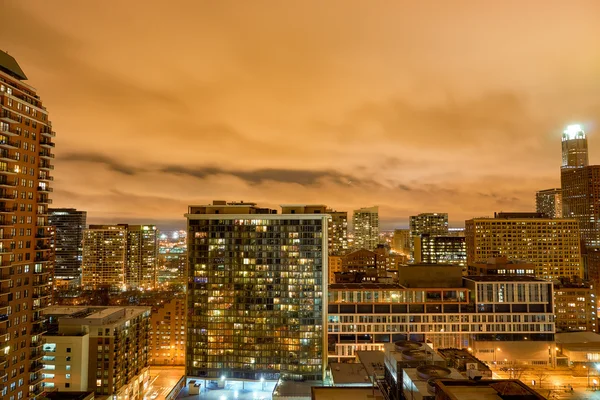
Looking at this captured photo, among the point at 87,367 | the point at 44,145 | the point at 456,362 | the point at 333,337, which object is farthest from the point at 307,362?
A: the point at 44,145

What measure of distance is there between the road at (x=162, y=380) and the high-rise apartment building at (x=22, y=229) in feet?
150

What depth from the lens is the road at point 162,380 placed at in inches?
4092

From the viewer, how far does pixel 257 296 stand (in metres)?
104

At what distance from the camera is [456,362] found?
68.4 meters

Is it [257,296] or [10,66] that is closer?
[10,66]

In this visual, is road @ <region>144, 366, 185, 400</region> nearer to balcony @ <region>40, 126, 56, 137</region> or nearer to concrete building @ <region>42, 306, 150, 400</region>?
concrete building @ <region>42, 306, 150, 400</region>

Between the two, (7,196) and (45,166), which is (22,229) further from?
(45,166)

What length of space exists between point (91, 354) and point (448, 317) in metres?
88.5

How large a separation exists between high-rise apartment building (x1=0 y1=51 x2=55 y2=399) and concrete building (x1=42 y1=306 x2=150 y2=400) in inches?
918

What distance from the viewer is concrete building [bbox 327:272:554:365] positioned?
349 ft

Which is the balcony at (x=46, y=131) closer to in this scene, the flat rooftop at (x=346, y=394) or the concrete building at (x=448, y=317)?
the flat rooftop at (x=346, y=394)

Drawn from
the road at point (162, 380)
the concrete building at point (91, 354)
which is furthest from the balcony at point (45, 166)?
the road at point (162, 380)

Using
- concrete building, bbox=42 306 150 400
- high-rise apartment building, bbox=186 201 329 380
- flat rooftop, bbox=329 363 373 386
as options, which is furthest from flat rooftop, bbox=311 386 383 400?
concrete building, bbox=42 306 150 400

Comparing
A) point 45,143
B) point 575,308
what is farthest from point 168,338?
point 575,308
